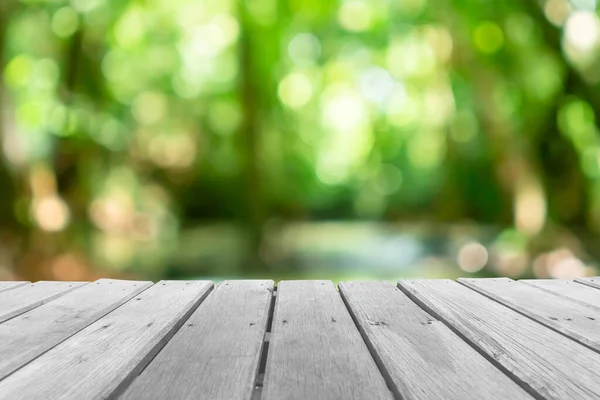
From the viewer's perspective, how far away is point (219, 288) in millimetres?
1835

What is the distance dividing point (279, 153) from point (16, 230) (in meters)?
7.05

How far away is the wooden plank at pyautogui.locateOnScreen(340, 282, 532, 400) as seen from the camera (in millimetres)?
1005

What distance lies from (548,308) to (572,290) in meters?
0.31

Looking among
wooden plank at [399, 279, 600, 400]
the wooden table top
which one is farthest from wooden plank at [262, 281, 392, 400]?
wooden plank at [399, 279, 600, 400]

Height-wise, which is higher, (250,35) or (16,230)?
(250,35)

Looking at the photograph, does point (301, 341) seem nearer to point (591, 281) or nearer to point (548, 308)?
point (548, 308)

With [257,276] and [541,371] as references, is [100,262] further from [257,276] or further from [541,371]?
[541,371]

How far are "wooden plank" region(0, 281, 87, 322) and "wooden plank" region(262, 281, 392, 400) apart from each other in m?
0.62

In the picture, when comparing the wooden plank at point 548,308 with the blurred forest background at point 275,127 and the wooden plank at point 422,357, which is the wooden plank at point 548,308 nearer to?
the wooden plank at point 422,357

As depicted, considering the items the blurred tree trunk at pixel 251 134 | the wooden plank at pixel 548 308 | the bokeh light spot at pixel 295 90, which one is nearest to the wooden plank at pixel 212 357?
the wooden plank at pixel 548 308

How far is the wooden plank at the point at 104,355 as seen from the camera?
1.01 metres

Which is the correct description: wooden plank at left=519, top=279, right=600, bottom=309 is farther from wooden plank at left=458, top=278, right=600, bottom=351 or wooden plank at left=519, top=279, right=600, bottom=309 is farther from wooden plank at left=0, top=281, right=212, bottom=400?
wooden plank at left=0, top=281, right=212, bottom=400

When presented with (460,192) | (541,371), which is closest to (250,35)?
(460,192)

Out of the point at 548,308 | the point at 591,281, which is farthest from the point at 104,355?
the point at 591,281
